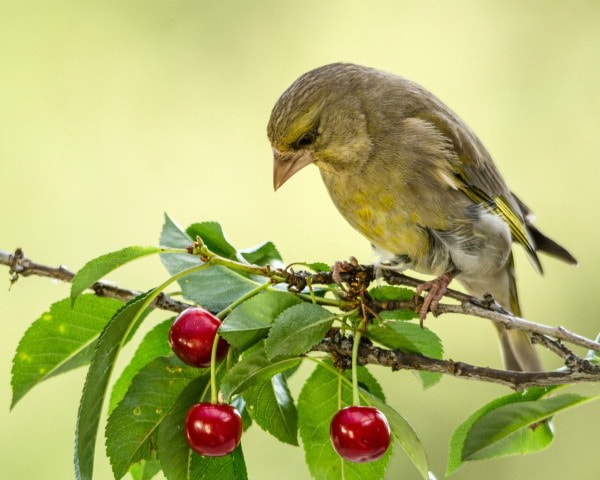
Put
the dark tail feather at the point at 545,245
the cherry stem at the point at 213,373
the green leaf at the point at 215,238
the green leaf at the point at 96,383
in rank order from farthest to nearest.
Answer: the dark tail feather at the point at 545,245 < the green leaf at the point at 215,238 < the cherry stem at the point at 213,373 < the green leaf at the point at 96,383

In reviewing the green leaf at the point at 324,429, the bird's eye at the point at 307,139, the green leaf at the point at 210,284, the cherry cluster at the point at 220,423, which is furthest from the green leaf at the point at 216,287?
the bird's eye at the point at 307,139

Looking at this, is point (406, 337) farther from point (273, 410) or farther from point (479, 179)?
point (479, 179)

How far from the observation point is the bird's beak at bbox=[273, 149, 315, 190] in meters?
2.75

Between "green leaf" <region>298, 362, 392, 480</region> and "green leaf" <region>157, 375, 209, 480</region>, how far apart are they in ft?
0.77

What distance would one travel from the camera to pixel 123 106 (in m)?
6.36

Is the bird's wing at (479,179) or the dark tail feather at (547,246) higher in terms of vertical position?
the bird's wing at (479,179)

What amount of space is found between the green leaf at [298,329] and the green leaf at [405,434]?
0.59ft

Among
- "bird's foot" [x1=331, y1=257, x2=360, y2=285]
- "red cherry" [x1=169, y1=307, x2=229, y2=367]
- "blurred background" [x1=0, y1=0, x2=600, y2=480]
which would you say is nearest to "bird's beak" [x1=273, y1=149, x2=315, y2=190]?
"bird's foot" [x1=331, y1=257, x2=360, y2=285]

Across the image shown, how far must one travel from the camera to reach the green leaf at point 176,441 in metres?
1.76

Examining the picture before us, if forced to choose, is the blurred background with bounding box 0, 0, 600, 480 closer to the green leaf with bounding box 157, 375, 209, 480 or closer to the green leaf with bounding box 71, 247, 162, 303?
the green leaf with bounding box 157, 375, 209, 480

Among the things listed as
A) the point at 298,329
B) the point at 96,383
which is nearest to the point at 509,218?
the point at 298,329

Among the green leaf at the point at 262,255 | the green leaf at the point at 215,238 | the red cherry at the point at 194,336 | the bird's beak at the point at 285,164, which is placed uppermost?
the bird's beak at the point at 285,164

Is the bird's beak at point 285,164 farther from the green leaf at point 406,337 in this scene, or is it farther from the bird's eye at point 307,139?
the green leaf at point 406,337

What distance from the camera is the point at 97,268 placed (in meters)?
1.74
